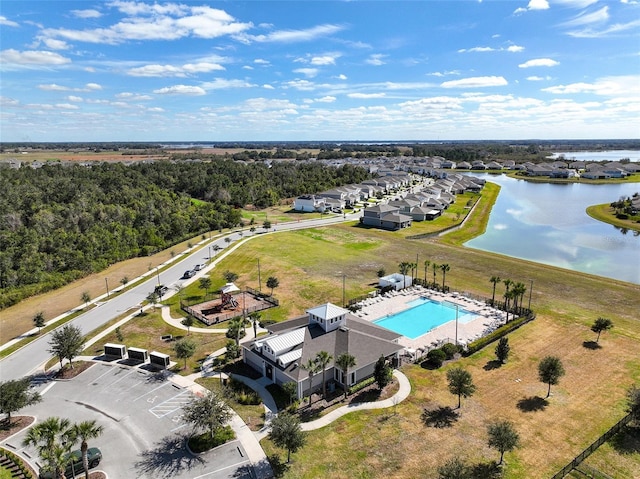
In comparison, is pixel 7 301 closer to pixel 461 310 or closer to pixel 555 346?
pixel 461 310

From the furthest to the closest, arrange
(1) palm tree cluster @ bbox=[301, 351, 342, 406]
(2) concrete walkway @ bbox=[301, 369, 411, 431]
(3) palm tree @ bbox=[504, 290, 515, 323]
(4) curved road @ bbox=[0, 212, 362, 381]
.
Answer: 1. (3) palm tree @ bbox=[504, 290, 515, 323]
2. (4) curved road @ bbox=[0, 212, 362, 381]
3. (1) palm tree cluster @ bbox=[301, 351, 342, 406]
4. (2) concrete walkway @ bbox=[301, 369, 411, 431]

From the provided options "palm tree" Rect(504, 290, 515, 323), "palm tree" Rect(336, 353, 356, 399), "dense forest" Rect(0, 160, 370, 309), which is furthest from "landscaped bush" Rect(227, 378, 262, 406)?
"dense forest" Rect(0, 160, 370, 309)

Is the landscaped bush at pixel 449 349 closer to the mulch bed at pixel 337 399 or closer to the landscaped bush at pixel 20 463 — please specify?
the mulch bed at pixel 337 399

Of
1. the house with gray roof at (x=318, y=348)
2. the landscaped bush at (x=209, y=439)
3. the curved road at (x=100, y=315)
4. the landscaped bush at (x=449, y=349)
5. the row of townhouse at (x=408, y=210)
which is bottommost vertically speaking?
the curved road at (x=100, y=315)

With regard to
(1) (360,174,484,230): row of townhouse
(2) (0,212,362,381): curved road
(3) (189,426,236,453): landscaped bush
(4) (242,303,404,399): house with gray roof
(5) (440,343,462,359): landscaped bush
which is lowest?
(2) (0,212,362,381): curved road

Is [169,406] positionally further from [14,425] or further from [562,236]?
[562,236]

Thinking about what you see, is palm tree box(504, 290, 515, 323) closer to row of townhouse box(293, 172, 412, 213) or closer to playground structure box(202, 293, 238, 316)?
playground structure box(202, 293, 238, 316)

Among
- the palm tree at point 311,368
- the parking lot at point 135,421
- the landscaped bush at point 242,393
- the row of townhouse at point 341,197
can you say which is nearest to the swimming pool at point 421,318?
the palm tree at point 311,368

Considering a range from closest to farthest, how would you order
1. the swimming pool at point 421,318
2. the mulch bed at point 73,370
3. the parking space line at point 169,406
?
the parking space line at point 169,406 → the mulch bed at point 73,370 → the swimming pool at point 421,318
